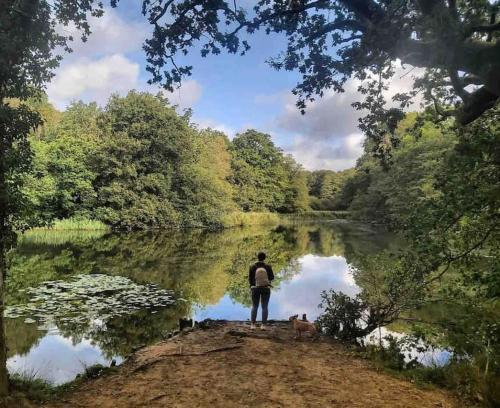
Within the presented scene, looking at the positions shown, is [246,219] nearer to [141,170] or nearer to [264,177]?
[264,177]

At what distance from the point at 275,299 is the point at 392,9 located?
13607 millimetres

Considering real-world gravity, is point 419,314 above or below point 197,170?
below

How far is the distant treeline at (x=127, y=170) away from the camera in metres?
42.7

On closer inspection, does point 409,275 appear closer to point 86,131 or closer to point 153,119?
point 153,119

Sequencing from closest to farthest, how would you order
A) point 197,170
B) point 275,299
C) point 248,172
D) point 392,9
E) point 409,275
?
1. point 392,9
2. point 409,275
3. point 275,299
4. point 197,170
5. point 248,172

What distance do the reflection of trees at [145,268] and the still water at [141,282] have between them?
0.03 meters

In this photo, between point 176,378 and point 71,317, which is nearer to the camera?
point 176,378

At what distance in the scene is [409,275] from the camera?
8.27 m

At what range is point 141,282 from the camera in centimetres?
1870

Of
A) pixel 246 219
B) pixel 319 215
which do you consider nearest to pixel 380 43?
pixel 246 219

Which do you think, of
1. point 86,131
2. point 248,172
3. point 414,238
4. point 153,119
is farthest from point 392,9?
point 248,172

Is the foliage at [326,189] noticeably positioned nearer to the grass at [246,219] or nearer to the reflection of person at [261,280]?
the grass at [246,219]

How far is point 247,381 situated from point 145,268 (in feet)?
55.0

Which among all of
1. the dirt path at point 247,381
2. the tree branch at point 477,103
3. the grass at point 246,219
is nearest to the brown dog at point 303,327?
the dirt path at point 247,381
